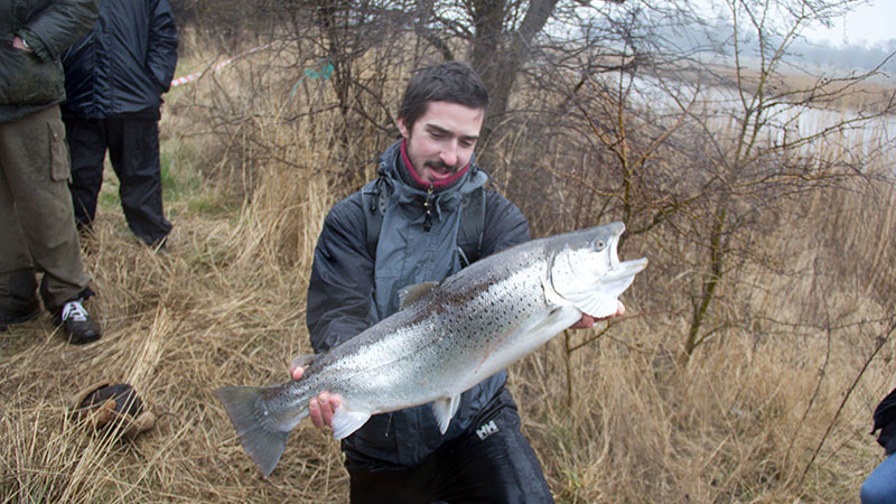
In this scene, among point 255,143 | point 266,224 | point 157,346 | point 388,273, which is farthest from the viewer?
point 255,143

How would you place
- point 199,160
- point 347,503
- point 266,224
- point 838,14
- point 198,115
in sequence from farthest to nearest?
point 198,115, point 199,160, point 266,224, point 838,14, point 347,503

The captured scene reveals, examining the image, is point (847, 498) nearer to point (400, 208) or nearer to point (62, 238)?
point (400, 208)

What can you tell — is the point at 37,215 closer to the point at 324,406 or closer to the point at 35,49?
the point at 35,49

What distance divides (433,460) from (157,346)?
2078 millimetres

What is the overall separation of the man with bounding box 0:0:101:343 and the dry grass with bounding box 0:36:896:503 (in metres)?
0.21

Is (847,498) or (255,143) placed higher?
(255,143)

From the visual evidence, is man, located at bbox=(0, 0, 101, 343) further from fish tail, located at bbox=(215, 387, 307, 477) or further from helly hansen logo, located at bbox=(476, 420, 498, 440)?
helly hansen logo, located at bbox=(476, 420, 498, 440)

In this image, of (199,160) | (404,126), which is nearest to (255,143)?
(199,160)

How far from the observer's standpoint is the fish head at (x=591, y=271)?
1.98 meters

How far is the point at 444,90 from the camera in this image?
94.3 inches

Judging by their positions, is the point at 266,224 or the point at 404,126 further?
the point at 266,224

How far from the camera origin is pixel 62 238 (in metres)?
3.72

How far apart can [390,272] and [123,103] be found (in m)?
3.13

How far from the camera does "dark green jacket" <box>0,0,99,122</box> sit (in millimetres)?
3393
